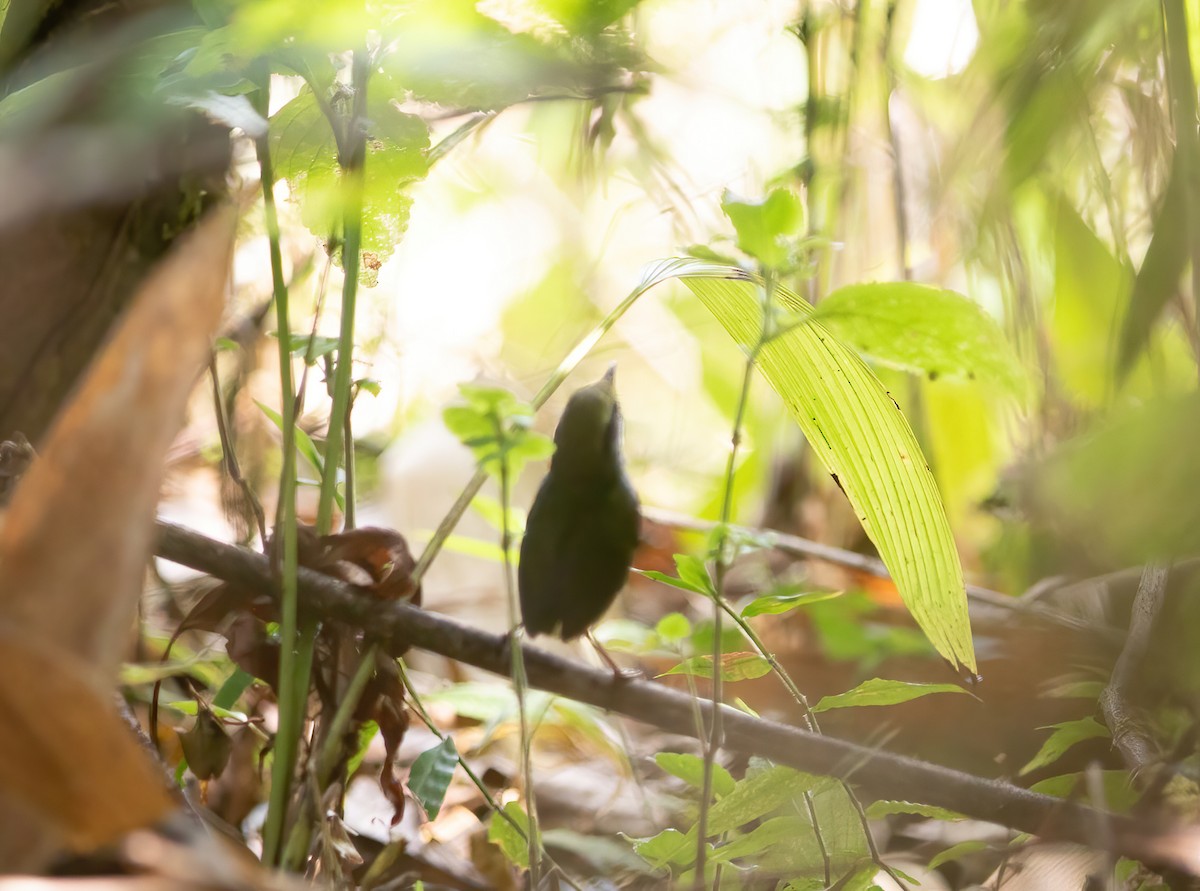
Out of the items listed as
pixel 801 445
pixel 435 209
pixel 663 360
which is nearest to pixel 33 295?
pixel 435 209

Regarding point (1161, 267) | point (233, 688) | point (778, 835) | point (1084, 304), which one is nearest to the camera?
point (778, 835)

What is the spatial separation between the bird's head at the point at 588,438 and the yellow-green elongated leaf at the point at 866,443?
0.23 metres

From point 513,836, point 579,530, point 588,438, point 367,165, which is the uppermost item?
point 367,165

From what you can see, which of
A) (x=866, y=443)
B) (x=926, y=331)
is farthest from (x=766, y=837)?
(x=926, y=331)

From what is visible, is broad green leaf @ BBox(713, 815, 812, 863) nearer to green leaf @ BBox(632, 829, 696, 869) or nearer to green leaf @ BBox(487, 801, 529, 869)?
green leaf @ BBox(632, 829, 696, 869)

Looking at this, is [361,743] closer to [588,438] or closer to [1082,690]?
[588,438]

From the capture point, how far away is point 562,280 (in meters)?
2.70

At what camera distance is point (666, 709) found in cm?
90

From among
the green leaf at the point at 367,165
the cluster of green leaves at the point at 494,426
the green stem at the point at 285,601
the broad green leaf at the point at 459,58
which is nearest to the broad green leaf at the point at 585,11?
the broad green leaf at the point at 459,58

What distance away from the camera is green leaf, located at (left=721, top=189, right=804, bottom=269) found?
28.9 inches

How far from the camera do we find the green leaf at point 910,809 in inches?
31.1

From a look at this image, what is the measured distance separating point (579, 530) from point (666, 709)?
0.28 m

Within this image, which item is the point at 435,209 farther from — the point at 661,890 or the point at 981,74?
the point at 661,890

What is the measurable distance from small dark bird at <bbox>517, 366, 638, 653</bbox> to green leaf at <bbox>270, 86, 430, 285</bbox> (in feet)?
1.19
